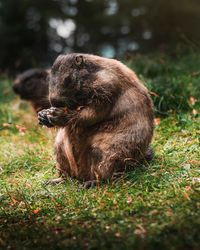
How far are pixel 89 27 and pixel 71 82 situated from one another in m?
11.2

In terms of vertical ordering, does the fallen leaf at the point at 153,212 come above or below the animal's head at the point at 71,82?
below

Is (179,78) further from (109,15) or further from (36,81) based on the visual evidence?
(109,15)

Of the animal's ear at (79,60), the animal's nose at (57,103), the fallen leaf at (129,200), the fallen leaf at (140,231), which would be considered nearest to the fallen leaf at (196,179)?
the fallen leaf at (129,200)

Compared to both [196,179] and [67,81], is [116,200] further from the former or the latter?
[67,81]

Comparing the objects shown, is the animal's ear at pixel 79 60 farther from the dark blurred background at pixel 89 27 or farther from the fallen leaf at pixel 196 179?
the dark blurred background at pixel 89 27

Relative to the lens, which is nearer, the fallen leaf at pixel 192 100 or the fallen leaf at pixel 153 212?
the fallen leaf at pixel 153 212

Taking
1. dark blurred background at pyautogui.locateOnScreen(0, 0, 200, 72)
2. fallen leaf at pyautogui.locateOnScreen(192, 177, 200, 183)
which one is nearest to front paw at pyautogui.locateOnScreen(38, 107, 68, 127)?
fallen leaf at pyautogui.locateOnScreen(192, 177, 200, 183)

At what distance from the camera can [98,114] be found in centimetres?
582

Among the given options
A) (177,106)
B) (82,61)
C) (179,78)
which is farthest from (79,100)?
(179,78)

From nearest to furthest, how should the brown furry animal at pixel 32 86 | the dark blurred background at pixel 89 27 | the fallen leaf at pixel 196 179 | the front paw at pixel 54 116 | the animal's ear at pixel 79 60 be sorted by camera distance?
the fallen leaf at pixel 196 179 → the front paw at pixel 54 116 → the animal's ear at pixel 79 60 → the brown furry animal at pixel 32 86 → the dark blurred background at pixel 89 27

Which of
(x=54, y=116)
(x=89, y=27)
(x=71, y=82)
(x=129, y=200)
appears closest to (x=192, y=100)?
(x=71, y=82)

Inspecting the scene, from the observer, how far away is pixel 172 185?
5.25m

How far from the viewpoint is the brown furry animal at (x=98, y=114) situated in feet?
19.0

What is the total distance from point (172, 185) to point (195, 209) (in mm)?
646
